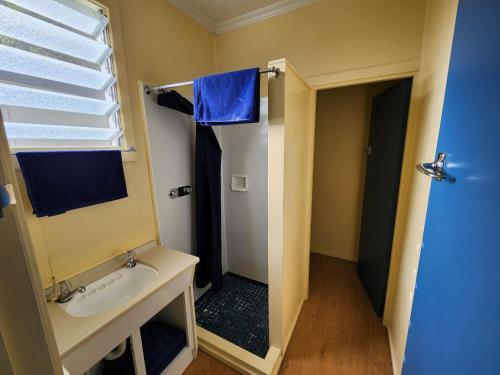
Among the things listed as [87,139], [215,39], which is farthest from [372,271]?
[215,39]

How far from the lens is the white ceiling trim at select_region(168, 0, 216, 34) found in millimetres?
1623

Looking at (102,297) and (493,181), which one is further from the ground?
(493,181)

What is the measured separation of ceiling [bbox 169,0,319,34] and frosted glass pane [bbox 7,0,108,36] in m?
0.64

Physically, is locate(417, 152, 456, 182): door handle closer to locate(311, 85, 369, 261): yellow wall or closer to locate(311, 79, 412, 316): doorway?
locate(311, 79, 412, 316): doorway

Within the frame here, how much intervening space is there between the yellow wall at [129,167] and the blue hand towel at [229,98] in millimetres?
435

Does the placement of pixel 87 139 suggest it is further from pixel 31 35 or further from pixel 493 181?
pixel 493 181

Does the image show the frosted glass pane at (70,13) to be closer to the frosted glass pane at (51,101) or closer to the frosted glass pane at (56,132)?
the frosted glass pane at (51,101)

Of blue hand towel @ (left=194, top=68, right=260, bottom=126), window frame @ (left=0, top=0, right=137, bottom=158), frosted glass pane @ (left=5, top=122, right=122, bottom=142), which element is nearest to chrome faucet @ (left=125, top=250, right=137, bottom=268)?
window frame @ (left=0, top=0, right=137, bottom=158)

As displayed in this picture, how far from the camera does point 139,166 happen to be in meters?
1.45

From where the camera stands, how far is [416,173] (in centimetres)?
139

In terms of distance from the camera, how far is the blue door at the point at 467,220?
0.54 meters

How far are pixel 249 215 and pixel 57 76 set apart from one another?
5.62 feet

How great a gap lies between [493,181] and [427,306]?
1.96ft

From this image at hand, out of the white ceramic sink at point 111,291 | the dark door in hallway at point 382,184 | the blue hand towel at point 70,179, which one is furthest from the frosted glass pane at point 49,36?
the dark door in hallway at point 382,184
